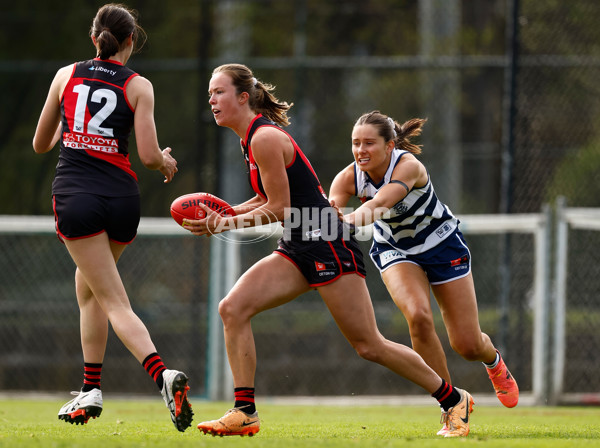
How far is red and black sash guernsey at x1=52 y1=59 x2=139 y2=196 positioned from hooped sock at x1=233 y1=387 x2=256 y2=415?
121 cm

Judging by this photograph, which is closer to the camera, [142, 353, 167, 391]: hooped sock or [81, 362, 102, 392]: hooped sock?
[142, 353, 167, 391]: hooped sock

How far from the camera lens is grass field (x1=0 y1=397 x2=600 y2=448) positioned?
4469 mm

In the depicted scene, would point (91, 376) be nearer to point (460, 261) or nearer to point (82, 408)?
Answer: point (82, 408)

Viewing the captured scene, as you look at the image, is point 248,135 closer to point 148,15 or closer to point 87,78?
point 87,78

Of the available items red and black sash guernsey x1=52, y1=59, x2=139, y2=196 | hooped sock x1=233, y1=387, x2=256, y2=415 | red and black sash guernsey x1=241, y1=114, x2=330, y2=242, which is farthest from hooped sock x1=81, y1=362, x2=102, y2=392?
red and black sash guernsey x1=241, y1=114, x2=330, y2=242

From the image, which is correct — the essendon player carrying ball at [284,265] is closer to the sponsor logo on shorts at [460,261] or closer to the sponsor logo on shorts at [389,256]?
the sponsor logo on shorts at [389,256]

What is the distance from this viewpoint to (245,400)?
487 centimetres

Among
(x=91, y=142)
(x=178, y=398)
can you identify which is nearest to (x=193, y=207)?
(x=91, y=142)

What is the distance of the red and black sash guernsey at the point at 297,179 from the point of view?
5031 mm

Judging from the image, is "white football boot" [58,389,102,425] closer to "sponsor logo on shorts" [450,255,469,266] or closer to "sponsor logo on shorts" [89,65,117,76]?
"sponsor logo on shorts" [89,65,117,76]

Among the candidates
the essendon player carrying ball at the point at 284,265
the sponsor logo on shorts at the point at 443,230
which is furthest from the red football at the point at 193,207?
the sponsor logo on shorts at the point at 443,230

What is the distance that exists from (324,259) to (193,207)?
769 millimetres

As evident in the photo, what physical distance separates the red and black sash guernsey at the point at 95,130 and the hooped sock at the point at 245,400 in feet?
3.97

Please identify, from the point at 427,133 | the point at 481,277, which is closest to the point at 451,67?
the point at 427,133
